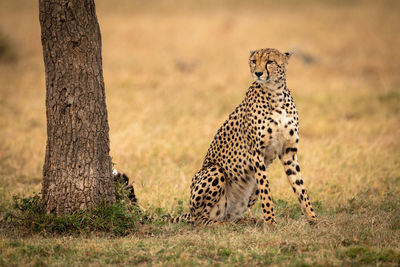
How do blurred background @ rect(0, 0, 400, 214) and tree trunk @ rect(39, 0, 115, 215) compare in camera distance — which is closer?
tree trunk @ rect(39, 0, 115, 215)

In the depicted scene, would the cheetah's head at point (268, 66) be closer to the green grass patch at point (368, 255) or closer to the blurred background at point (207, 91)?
the green grass patch at point (368, 255)

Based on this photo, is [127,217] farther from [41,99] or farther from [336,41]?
[336,41]

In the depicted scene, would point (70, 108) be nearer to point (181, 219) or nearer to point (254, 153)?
point (181, 219)

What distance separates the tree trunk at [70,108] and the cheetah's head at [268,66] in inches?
52.9

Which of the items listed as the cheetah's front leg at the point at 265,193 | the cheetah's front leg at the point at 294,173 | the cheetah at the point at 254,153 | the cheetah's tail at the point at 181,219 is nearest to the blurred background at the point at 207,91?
the cheetah's tail at the point at 181,219

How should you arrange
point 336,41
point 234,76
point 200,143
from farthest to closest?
point 336,41, point 234,76, point 200,143

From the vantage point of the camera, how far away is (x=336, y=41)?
18.2m

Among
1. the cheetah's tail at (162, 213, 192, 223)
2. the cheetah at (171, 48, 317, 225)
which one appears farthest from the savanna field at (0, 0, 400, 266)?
the cheetah at (171, 48, 317, 225)

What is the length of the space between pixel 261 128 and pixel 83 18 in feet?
5.66

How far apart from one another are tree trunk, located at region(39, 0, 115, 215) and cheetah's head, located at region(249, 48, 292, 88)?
1.34 meters

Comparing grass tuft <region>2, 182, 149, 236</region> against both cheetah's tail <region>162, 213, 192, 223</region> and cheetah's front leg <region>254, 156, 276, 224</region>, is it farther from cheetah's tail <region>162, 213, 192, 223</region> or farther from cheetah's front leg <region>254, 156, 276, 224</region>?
cheetah's front leg <region>254, 156, 276, 224</region>

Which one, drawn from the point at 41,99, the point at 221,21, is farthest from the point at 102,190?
the point at 221,21

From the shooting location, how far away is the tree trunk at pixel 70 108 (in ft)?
14.0

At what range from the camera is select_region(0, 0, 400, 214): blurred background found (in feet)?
21.7
